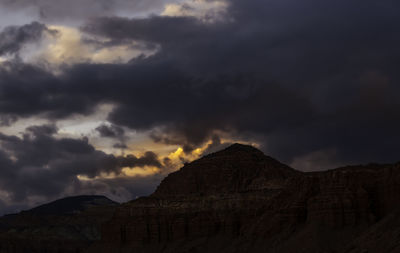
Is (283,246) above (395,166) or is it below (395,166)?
below

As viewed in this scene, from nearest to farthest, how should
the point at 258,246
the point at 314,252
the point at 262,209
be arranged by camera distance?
the point at 314,252 < the point at 258,246 < the point at 262,209

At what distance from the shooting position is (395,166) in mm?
149500

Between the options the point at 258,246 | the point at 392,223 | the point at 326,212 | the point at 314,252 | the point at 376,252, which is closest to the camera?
the point at 376,252

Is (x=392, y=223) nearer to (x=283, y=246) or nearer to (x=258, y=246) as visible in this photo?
(x=283, y=246)

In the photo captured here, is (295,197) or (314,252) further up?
(295,197)

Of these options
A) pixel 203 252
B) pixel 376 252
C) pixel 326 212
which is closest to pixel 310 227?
pixel 326 212

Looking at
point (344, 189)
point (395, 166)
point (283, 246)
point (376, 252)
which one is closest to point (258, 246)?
point (283, 246)

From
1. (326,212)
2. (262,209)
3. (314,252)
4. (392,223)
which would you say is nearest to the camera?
(392,223)

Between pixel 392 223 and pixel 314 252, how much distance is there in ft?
63.4

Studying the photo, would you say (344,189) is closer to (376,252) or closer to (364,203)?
(364,203)

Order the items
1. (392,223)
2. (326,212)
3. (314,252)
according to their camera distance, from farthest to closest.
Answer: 1. (326,212)
2. (314,252)
3. (392,223)

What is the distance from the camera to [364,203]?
504 feet

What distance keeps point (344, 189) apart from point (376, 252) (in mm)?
36326

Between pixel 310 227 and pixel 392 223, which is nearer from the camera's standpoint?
pixel 392 223
